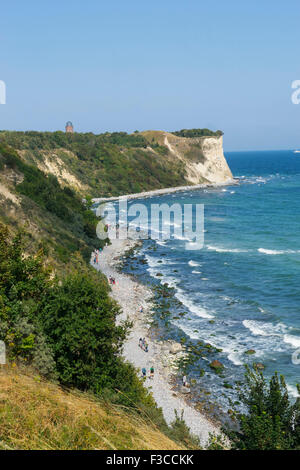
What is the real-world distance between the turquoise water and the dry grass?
18.9 meters

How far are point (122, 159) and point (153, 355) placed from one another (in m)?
104

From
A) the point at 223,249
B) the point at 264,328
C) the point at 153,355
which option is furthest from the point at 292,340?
the point at 223,249

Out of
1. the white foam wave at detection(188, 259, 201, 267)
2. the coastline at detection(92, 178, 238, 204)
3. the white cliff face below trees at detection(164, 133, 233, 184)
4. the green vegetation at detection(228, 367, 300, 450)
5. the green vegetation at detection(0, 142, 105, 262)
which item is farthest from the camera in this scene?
the white cliff face below trees at detection(164, 133, 233, 184)

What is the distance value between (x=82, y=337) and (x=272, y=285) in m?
28.8

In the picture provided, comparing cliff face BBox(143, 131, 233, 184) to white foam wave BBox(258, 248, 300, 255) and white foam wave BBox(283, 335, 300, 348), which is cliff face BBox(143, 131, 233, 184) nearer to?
white foam wave BBox(258, 248, 300, 255)

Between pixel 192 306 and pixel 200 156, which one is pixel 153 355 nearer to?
pixel 192 306

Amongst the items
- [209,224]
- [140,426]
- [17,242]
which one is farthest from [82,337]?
[209,224]

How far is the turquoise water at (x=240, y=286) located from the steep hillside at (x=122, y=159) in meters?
42.5

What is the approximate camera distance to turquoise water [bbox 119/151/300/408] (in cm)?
2769

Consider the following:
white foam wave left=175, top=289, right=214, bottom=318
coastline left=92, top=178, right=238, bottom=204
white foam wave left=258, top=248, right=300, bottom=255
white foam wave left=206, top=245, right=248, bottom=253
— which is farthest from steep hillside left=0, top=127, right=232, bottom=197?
white foam wave left=175, top=289, right=214, bottom=318

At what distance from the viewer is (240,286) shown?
133 feet

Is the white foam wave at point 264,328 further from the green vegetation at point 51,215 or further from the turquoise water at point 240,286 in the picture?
the green vegetation at point 51,215
